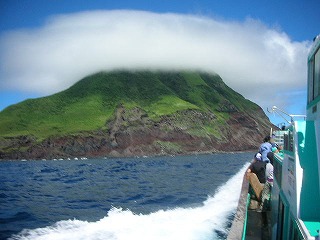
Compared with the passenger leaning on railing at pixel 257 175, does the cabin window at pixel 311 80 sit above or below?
above

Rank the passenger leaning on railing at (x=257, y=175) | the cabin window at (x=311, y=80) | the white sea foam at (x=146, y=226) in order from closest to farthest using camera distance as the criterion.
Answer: the cabin window at (x=311, y=80)
the passenger leaning on railing at (x=257, y=175)
the white sea foam at (x=146, y=226)

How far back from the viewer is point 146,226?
18.0 meters

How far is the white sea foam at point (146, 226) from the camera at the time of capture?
53.0 ft

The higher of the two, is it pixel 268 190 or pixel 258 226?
pixel 268 190

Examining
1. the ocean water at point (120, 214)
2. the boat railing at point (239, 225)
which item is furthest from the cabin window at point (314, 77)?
the ocean water at point (120, 214)

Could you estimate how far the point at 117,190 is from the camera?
111ft

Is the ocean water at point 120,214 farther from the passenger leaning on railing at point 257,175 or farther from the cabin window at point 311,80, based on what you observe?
the cabin window at point 311,80

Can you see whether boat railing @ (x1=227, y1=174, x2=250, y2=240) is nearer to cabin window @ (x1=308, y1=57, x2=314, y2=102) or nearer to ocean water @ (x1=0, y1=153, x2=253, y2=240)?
cabin window @ (x1=308, y1=57, x2=314, y2=102)

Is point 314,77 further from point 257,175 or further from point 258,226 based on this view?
point 257,175

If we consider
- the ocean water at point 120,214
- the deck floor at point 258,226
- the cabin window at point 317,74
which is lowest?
the ocean water at point 120,214

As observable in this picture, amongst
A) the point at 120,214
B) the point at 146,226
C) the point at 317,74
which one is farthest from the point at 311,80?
the point at 120,214

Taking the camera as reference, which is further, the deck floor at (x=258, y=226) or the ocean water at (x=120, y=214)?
the ocean water at (x=120, y=214)

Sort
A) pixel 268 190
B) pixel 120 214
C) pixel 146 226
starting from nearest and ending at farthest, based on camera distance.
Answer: pixel 146 226 < pixel 268 190 < pixel 120 214

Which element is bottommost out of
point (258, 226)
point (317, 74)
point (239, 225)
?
point (258, 226)
